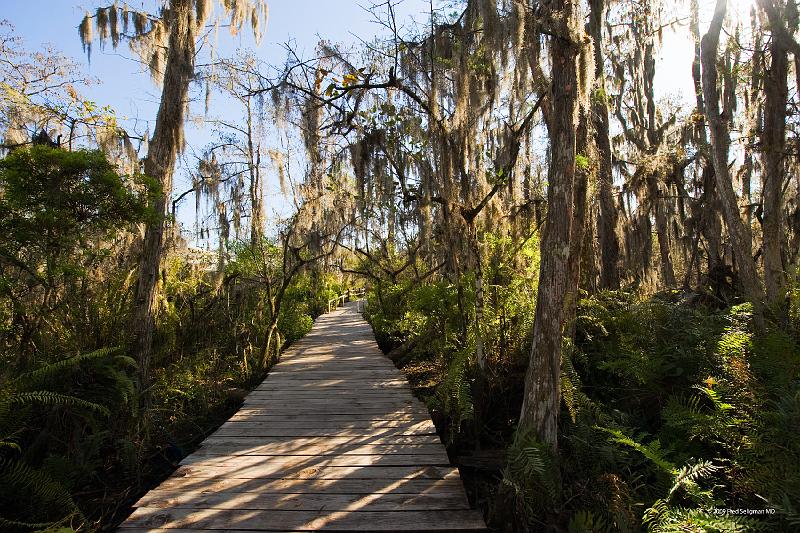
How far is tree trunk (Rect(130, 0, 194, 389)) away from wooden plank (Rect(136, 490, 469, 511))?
2366mm

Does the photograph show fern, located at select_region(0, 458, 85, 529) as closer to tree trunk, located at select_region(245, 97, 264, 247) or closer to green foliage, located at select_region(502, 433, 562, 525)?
green foliage, located at select_region(502, 433, 562, 525)

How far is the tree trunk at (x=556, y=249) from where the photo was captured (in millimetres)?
2836

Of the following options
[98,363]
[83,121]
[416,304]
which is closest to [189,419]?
[98,363]

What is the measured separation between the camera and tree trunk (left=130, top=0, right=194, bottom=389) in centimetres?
502

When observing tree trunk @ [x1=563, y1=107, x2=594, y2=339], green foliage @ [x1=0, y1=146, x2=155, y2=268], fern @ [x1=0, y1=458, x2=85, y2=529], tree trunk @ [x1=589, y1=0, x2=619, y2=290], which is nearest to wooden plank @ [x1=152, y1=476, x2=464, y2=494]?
fern @ [x1=0, y1=458, x2=85, y2=529]

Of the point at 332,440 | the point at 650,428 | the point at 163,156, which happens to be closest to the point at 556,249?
the point at 650,428

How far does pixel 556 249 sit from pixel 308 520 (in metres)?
2.40

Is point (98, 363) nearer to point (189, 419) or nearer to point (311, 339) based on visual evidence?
point (189, 419)

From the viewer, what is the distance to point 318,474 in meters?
3.21

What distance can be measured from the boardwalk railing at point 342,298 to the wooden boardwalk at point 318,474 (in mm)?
14824

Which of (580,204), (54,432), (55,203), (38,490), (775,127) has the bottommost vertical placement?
(38,490)

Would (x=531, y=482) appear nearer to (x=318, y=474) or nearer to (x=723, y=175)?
(x=318, y=474)

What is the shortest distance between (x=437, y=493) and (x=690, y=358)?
9.02 ft

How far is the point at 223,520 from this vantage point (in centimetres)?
257
